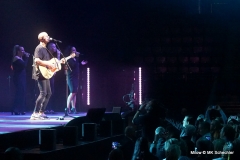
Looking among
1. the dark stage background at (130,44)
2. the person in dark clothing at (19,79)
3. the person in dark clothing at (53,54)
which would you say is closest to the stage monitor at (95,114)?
the person in dark clothing at (53,54)

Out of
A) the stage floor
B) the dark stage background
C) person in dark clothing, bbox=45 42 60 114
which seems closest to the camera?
the stage floor

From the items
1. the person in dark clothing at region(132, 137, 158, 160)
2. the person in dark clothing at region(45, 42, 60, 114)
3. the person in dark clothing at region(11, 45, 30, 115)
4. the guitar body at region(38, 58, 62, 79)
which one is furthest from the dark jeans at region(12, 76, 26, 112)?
the person in dark clothing at region(132, 137, 158, 160)

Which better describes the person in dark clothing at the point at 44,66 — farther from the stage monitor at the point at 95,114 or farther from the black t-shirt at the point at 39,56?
the stage monitor at the point at 95,114

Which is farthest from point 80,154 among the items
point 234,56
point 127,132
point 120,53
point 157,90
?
point 234,56

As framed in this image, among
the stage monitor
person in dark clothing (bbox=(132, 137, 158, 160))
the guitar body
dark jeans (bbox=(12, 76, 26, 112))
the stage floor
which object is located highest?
the guitar body

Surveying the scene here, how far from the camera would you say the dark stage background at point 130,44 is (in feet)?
45.8

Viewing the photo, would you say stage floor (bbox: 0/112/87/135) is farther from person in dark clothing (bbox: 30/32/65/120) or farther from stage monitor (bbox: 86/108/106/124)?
stage monitor (bbox: 86/108/106/124)

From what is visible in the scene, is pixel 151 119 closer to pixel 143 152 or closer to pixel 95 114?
pixel 95 114

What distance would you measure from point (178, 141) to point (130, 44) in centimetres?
946

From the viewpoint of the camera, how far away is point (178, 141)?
5.61 meters

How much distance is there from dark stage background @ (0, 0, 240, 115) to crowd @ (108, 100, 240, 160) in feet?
15.2

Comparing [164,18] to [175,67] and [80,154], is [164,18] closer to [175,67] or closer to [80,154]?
[175,67]

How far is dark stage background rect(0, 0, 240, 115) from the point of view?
45.8 feet

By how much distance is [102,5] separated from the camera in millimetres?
15164
